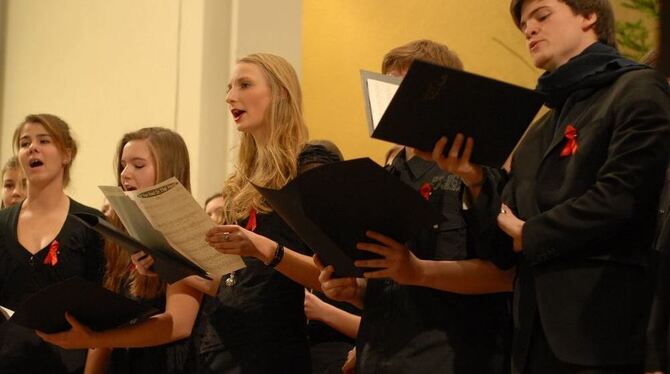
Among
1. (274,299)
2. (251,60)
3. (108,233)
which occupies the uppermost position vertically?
(251,60)

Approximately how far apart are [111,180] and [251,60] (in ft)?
7.48

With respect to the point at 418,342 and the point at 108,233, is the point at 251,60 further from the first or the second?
the point at 418,342

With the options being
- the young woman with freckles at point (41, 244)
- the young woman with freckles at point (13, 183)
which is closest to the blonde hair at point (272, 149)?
the young woman with freckles at point (41, 244)

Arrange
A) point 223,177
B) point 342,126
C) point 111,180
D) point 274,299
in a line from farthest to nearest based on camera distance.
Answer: point 342,126
point 111,180
point 223,177
point 274,299

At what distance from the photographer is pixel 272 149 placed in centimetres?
302

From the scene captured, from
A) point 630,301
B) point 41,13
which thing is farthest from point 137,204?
point 41,13

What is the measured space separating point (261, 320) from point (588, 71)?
1130 mm

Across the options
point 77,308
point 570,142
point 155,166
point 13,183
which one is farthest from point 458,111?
point 13,183

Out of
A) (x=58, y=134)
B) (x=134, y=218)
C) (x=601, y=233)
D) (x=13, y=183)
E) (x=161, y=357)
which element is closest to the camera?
(x=601, y=233)

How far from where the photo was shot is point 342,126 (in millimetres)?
5652

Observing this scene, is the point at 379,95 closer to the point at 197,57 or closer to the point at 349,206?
the point at 349,206

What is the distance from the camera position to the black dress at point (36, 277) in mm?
3438

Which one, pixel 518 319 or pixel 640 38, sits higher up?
pixel 640 38

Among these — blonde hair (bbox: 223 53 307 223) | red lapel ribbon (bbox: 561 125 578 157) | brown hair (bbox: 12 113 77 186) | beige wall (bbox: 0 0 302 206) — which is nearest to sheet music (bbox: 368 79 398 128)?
red lapel ribbon (bbox: 561 125 578 157)
